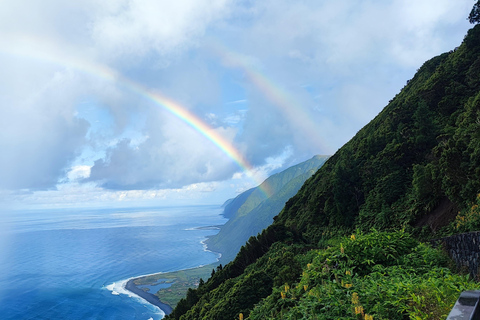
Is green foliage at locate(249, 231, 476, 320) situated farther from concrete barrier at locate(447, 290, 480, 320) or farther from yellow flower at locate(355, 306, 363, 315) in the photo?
concrete barrier at locate(447, 290, 480, 320)

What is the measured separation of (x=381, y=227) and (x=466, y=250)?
18396 millimetres

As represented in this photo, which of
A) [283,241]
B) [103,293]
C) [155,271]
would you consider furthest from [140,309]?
[283,241]

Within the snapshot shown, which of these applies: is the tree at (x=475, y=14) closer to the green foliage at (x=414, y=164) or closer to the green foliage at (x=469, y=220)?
the green foliage at (x=414, y=164)

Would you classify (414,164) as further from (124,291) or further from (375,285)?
(124,291)

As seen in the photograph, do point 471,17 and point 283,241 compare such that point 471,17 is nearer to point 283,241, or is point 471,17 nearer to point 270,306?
point 283,241

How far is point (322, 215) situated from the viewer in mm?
33594

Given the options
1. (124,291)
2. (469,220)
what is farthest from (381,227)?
(124,291)

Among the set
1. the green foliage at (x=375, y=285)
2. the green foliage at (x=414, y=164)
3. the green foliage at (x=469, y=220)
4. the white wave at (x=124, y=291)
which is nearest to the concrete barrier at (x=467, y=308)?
the green foliage at (x=375, y=285)

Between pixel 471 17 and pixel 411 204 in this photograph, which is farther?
pixel 471 17

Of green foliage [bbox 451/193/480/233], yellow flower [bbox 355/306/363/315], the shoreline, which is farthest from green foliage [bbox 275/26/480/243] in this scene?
the shoreline

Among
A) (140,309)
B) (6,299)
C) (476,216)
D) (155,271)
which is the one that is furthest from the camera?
(155,271)

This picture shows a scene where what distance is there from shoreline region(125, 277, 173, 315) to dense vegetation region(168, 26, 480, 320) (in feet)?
259

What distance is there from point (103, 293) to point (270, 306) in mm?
132526

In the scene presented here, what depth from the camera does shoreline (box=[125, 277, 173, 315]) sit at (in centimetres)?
10356
